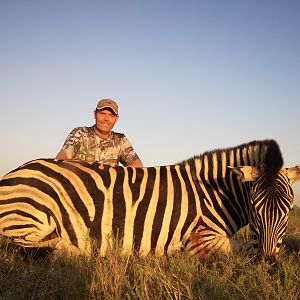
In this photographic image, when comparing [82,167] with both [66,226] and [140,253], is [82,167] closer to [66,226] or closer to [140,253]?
[66,226]

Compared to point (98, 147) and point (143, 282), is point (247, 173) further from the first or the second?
point (98, 147)

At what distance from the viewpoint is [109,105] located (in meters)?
6.22

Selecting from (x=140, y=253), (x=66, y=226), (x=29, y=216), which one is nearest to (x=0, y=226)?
(x=29, y=216)

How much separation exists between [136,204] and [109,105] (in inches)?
106

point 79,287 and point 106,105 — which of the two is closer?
point 79,287

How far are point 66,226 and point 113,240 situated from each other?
503mm

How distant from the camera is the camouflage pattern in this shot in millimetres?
6016

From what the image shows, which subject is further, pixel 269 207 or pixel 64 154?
pixel 64 154

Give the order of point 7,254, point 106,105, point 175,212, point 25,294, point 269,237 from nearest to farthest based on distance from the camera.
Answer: point 25,294, point 269,237, point 7,254, point 175,212, point 106,105

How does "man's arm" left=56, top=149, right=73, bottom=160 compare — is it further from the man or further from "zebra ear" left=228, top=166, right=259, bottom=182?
"zebra ear" left=228, top=166, right=259, bottom=182

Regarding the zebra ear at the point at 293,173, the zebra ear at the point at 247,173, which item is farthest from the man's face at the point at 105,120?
the zebra ear at the point at 293,173

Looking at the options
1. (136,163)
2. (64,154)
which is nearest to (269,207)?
(136,163)

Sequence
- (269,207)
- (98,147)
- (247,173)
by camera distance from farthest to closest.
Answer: (98,147)
(247,173)
(269,207)

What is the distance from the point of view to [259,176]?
11.3ft
